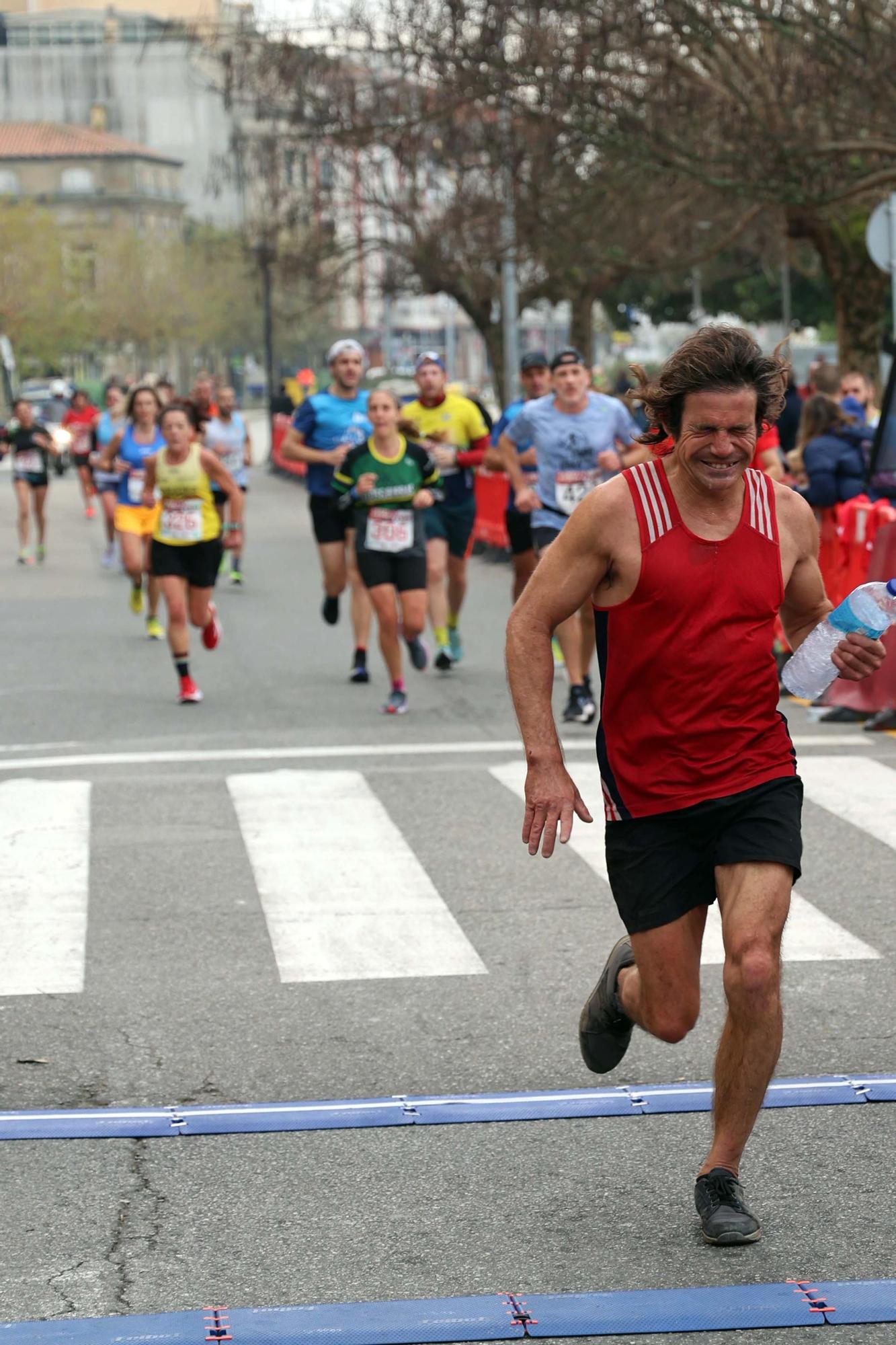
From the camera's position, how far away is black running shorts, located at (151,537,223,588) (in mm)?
12812

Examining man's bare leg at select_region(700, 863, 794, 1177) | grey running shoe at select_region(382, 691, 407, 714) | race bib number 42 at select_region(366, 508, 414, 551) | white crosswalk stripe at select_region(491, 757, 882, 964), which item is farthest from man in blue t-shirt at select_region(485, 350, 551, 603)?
man's bare leg at select_region(700, 863, 794, 1177)

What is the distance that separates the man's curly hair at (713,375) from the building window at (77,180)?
419 ft

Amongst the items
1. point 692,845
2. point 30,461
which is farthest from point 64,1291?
point 30,461

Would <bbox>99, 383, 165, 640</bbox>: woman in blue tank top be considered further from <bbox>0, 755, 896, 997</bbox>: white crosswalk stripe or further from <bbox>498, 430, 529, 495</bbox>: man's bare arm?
<bbox>0, 755, 896, 997</bbox>: white crosswalk stripe

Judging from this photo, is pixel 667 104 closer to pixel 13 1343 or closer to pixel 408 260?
pixel 408 260

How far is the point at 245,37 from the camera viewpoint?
26719 millimetres

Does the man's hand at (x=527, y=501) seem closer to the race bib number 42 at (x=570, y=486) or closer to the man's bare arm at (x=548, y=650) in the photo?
the race bib number 42 at (x=570, y=486)

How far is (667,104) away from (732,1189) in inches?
682

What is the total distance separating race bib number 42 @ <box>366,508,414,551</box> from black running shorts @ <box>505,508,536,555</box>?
158 centimetres

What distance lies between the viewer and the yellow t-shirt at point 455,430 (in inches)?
559

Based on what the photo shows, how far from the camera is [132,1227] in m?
4.59

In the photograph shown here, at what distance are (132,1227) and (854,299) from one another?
22.3 metres

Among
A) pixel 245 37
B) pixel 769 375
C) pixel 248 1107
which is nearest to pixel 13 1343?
pixel 248 1107

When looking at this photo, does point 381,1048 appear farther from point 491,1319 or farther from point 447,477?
point 447,477
